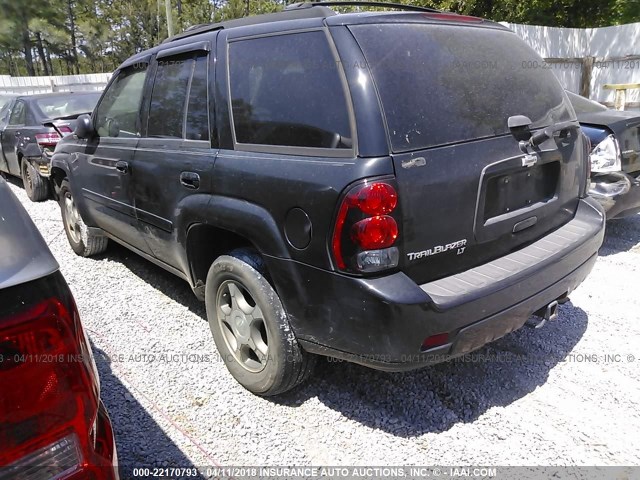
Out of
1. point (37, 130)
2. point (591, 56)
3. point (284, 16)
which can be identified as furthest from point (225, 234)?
point (591, 56)

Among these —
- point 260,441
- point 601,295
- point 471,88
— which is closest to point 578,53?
point 601,295

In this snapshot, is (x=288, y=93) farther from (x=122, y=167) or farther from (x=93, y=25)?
(x=93, y=25)

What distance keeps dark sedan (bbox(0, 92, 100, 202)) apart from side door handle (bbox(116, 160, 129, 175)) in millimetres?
3971

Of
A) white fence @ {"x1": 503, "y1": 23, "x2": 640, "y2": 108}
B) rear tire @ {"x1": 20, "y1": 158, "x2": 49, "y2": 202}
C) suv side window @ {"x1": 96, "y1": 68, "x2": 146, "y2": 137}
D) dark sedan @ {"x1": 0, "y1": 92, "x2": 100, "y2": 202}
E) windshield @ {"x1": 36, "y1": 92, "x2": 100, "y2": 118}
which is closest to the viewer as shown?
suv side window @ {"x1": 96, "y1": 68, "x2": 146, "y2": 137}

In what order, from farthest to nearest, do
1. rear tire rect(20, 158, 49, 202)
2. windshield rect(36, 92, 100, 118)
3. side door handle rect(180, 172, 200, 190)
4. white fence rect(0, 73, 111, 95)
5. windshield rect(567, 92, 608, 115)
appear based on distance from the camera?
white fence rect(0, 73, 111, 95)
windshield rect(36, 92, 100, 118)
rear tire rect(20, 158, 49, 202)
windshield rect(567, 92, 608, 115)
side door handle rect(180, 172, 200, 190)

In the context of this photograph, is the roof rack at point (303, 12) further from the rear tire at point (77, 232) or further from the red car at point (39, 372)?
the rear tire at point (77, 232)

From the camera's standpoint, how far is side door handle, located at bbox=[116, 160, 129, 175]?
3639 mm

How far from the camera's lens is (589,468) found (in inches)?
91.0

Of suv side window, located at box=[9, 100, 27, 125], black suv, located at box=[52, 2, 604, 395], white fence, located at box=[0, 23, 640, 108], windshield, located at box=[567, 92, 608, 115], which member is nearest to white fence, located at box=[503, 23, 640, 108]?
white fence, located at box=[0, 23, 640, 108]

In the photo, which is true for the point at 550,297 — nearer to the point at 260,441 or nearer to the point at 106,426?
the point at 260,441

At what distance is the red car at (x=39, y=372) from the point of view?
1.21 metres

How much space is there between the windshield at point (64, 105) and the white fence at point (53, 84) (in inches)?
676

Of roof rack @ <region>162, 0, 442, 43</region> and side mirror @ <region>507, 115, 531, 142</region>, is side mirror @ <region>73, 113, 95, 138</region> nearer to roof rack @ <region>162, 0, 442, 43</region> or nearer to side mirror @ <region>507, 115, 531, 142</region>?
roof rack @ <region>162, 0, 442, 43</region>

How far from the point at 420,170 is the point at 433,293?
550 mm
